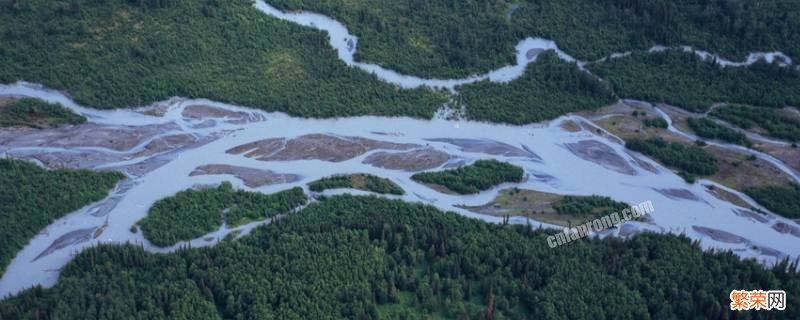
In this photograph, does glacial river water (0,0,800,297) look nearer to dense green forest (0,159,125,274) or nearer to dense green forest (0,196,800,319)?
dense green forest (0,159,125,274)

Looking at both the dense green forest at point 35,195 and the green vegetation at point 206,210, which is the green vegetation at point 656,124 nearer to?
the green vegetation at point 206,210

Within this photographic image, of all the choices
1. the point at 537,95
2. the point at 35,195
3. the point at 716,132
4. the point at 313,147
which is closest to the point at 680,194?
the point at 716,132

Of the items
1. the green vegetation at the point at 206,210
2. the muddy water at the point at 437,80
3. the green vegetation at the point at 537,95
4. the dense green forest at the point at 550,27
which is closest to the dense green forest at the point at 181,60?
the muddy water at the point at 437,80

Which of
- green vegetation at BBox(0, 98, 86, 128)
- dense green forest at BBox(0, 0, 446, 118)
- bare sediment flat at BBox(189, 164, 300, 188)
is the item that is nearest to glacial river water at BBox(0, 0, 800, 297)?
bare sediment flat at BBox(189, 164, 300, 188)

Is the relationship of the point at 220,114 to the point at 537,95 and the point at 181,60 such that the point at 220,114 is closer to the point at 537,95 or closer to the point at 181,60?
the point at 181,60

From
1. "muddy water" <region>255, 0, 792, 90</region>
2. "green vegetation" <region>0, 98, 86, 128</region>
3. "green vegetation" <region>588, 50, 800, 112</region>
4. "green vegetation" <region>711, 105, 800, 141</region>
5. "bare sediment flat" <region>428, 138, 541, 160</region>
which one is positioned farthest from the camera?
"muddy water" <region>255, 0, 792, 90</region>

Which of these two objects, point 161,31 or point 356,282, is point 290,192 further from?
point 161,31
